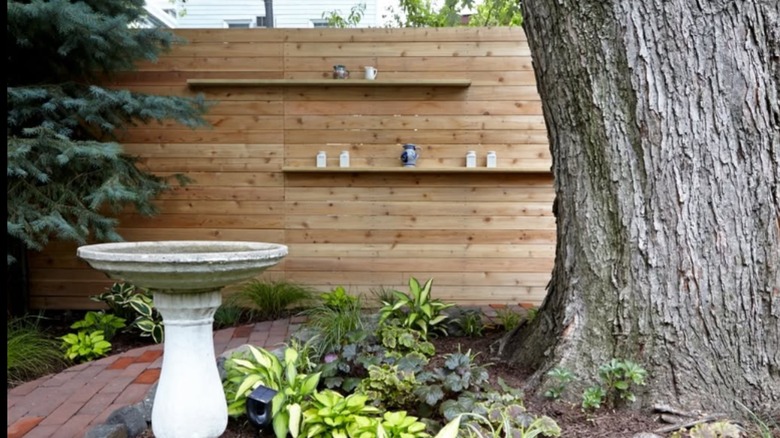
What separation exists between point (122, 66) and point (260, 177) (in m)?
1.17

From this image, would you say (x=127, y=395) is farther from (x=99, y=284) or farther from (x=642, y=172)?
(x=642, y=172)

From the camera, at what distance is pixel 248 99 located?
4.13m

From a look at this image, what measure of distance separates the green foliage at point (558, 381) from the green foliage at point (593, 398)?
8 cm

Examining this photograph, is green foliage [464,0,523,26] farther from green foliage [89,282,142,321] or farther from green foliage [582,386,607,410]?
green foliage [89,282,142,321]

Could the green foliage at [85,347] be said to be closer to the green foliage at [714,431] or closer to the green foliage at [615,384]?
the green foliage at [615,384]

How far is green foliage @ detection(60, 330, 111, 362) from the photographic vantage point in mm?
3062

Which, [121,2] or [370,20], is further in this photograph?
[370,20]

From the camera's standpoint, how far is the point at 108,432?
1.84 meters

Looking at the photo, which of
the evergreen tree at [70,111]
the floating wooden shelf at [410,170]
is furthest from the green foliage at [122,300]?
the floating wooden shelf at [410,170]

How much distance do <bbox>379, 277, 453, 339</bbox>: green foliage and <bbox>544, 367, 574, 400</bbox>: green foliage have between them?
97 cm

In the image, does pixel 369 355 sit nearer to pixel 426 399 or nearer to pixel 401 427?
pixel 426 399

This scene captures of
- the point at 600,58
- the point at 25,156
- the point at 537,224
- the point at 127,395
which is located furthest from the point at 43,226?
the point at 537,224

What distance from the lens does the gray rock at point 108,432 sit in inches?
71.9

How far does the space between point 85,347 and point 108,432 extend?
1.46 m
